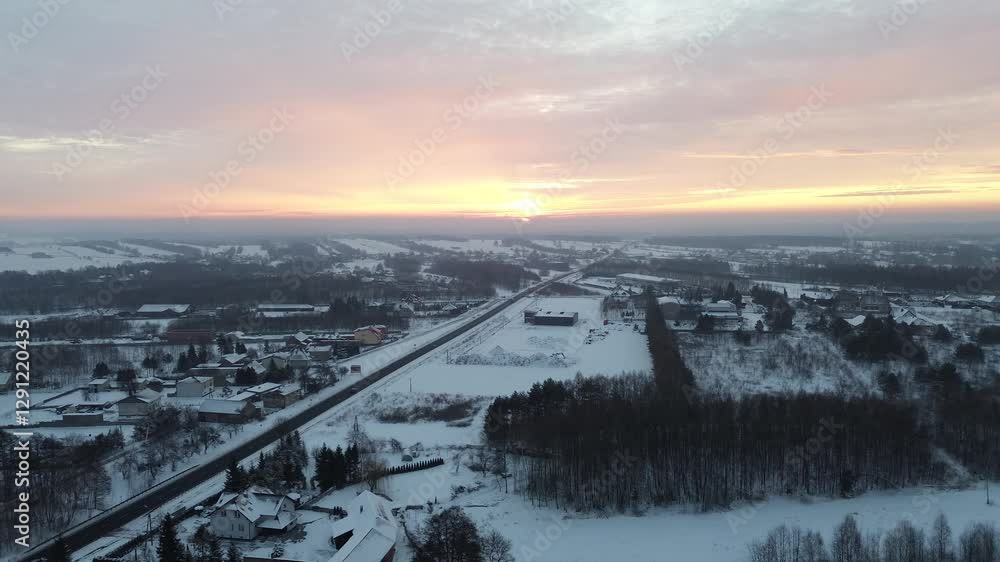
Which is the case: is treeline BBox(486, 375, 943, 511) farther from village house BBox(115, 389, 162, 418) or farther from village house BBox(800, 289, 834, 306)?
village house BBox(800, 289, 834, 306)

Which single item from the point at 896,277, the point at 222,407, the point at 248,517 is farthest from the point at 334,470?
the point at 896,277

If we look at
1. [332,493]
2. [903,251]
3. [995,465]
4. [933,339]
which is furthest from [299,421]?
[903,251]

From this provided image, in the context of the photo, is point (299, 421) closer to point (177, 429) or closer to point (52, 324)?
point (177, 429)

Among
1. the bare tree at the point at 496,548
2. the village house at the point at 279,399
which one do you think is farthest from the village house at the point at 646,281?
the bare tree at the point at 496,548

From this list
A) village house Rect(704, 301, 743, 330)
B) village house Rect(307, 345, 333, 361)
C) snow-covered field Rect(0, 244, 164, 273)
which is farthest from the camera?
snow-covered field Rect(0, 244, 164, 273)

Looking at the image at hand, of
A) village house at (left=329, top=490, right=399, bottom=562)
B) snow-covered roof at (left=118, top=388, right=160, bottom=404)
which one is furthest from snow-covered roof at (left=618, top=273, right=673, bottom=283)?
village house at (left=329, top=490, right=399, bottom=562)

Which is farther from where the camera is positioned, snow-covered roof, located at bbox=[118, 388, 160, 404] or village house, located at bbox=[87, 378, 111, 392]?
village house, located at bbox=[87, 378, 111, 392]

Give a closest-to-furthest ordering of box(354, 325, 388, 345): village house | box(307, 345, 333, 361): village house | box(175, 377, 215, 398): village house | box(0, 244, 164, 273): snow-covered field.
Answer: box(175, 377, 215, 398): village house < box(307, 345, 333, 361): village house < box(354, 325, 388, 345): village house < box(0, 244, 164, 273): snow-covered field

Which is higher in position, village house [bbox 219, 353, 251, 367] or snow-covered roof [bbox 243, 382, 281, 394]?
snow-covered roof [bbox 243, 382, 281, 394]
